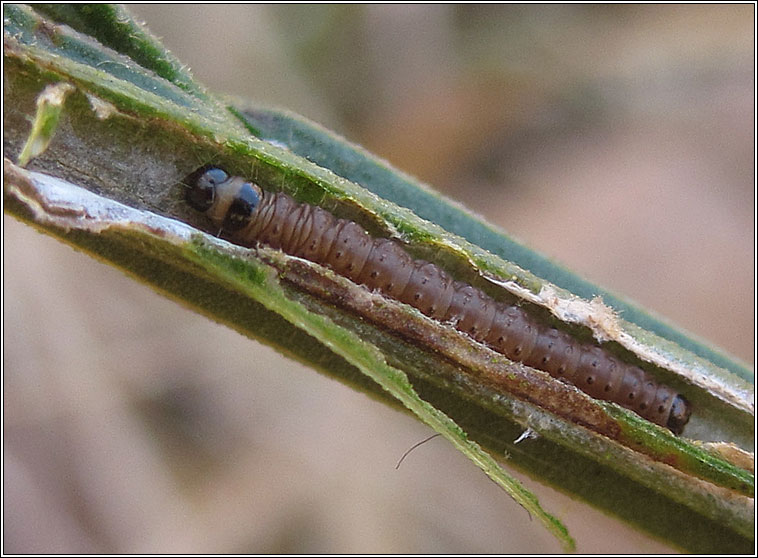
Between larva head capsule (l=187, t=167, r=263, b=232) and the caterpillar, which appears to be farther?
the caterpillar

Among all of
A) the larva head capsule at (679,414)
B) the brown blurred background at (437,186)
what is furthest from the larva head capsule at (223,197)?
the brown blurred background at (437,186)

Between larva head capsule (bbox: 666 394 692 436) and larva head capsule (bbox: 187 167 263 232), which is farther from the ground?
larva head capsule (bbox: 187 167 263 232)

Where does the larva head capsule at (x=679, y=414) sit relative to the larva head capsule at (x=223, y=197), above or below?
below

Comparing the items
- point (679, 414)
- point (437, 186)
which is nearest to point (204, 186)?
point (679, 414)

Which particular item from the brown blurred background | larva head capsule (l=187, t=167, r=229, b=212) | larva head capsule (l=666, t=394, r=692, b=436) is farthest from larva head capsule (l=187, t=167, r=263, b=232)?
the brown blurred background

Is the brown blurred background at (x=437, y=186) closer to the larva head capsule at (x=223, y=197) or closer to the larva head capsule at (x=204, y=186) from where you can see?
the larva head capsule at (x=223, y=197)

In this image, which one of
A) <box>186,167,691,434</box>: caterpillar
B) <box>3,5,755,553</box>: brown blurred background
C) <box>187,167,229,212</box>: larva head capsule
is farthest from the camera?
<box>3,5,755,553</box>: brown blurred background

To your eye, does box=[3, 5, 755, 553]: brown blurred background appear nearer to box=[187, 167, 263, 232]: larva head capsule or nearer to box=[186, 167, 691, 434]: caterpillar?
box=[186, 167, 691, 434]: caterpillar

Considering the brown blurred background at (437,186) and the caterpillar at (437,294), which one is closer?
the caterpillar at (437,294)
